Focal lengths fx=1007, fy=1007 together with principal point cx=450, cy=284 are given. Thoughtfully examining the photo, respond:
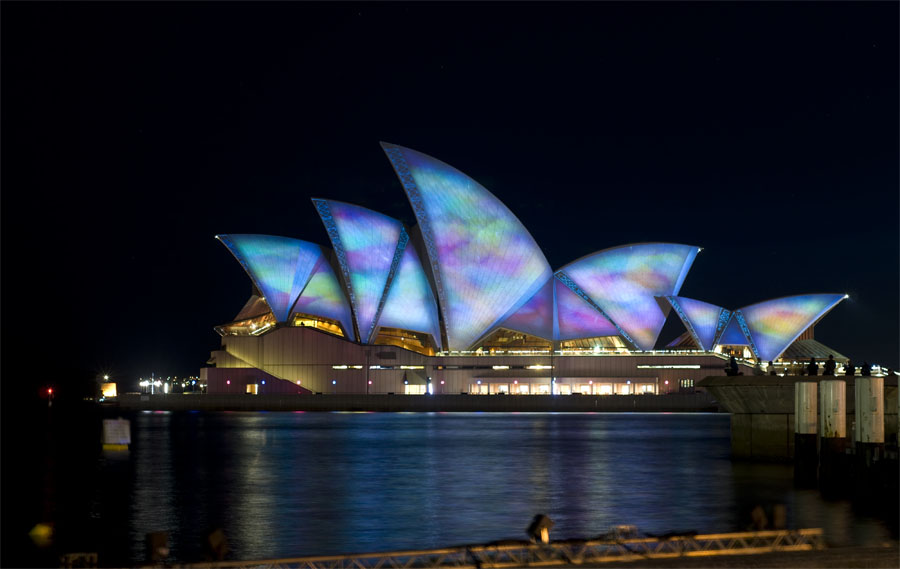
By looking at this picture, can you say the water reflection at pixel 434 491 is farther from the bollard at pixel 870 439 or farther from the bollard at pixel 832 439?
the bollard at pixel 832 439

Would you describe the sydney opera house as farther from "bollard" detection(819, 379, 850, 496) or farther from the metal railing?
the metal railing

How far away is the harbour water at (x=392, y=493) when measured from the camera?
17.5 m

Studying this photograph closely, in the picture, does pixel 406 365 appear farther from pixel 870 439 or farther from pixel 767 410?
pixel 870 439

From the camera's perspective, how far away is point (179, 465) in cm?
3067

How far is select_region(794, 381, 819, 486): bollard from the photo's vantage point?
68.2ft

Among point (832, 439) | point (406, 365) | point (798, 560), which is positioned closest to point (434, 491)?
point (832, 439)

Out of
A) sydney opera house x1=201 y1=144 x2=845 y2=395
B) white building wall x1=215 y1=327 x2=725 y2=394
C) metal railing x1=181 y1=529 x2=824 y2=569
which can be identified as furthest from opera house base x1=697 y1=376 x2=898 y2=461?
white building wall x1=215 y1=327 x2=725 y2=394

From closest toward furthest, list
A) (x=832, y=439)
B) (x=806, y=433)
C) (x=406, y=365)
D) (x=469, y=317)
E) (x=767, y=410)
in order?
(x=832, y=439) < (x=806, y=433) < (x=767, y=410) < (x=469, y=317) < (x=406, y=365)

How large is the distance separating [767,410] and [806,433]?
16.9 ft

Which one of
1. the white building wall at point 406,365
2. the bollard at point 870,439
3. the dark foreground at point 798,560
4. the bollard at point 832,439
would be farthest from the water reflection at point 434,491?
the white building wall at point 406,365

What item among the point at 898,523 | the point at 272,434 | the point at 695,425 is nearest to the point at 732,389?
the point at 898,523

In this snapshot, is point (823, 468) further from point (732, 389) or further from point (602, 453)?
point (602, 453)

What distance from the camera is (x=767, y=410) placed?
2606 centimetres

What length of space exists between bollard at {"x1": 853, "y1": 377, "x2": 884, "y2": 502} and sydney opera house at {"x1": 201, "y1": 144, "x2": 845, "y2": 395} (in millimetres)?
45076
